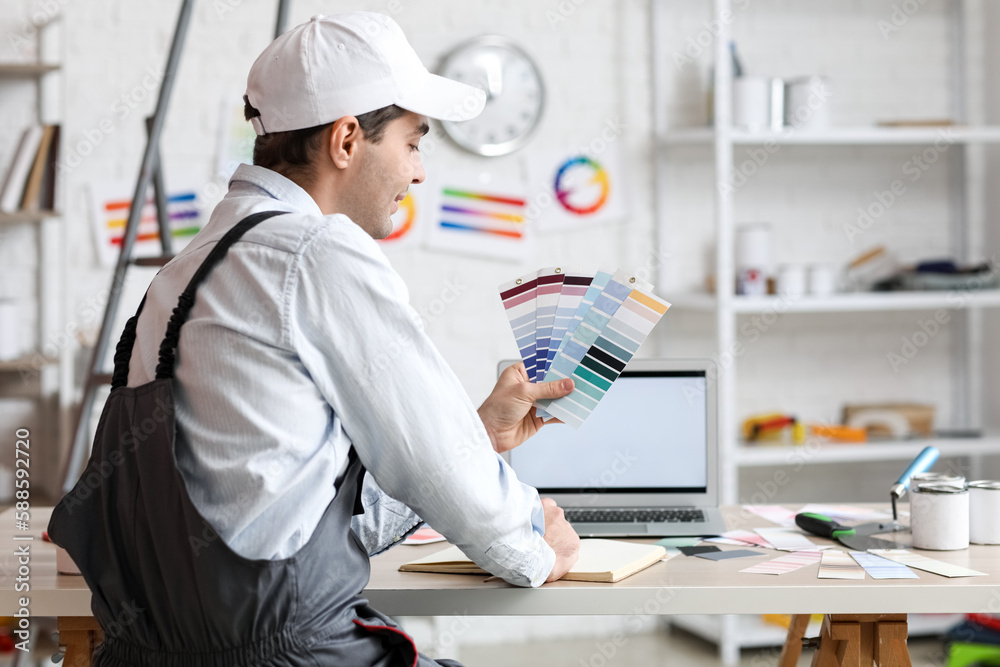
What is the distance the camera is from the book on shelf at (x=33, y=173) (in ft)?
10.6

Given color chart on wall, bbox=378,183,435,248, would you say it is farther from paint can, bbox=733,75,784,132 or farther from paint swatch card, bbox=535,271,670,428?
paint swatch card, bbox=535,271,670,428

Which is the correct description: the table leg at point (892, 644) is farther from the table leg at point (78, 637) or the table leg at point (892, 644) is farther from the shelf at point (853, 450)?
the shelf at point (853, 450)

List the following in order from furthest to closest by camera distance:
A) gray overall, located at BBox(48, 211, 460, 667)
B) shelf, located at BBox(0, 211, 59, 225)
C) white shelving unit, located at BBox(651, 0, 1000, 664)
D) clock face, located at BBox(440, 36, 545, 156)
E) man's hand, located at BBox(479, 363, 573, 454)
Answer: clock face, located at BBox(440, 36, 545, 156) < white shelving unit, located at BBox(651, 0, 1000, 664) < shelf, located at BBox(0, 211, 59, 225) < man's hand, located at BBox(479, 363, 573, 454) < gray overall, located at BBox(48, 211, 460, 667)

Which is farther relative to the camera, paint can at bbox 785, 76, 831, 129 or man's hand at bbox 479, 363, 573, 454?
paint can at bbox 785, 76, 831, 129

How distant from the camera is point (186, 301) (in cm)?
117

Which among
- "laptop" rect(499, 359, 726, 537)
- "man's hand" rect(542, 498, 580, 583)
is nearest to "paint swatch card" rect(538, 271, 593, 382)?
"man's hand" rect(542, 498, 580, 583)

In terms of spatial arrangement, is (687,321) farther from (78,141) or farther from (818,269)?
(78,141)

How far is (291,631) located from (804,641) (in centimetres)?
99

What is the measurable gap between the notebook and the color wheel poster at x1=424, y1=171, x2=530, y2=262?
207cm

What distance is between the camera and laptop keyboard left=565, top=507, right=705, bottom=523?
73.2 inches

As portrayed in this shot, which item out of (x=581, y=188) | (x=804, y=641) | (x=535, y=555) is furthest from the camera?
(x=581, y=188)

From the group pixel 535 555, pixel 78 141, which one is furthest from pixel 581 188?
pixel 535 555

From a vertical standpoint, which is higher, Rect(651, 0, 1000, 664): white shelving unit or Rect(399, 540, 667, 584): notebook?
Rect(651, 0, 1000, 664): white shelving unit

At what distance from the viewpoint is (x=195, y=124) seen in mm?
3500
